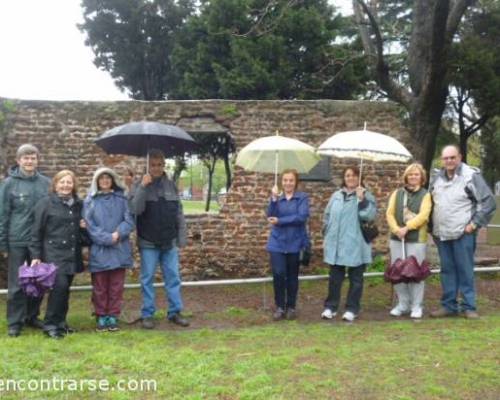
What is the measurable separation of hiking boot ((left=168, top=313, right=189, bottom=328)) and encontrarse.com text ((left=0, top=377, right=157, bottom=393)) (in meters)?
2.10

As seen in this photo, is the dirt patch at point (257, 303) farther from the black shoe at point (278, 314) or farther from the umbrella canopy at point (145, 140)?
the umbrella canopy at point (145, 140)

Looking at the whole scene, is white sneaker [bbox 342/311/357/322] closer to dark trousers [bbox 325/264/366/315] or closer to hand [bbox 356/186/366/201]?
dark trousers [bbox 325/264/366/315]

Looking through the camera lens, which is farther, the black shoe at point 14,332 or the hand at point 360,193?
the hand at point 360,193

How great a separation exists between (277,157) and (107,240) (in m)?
2.21

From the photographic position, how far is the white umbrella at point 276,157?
7.04 meters

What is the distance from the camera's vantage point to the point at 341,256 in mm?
6699

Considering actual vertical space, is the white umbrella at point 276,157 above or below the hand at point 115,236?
above

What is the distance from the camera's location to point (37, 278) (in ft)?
18.7

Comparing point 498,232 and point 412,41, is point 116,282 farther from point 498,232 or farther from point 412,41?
→ point 498,232

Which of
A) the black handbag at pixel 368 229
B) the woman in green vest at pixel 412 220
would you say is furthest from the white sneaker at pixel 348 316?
the black handbag at pixel 368 229

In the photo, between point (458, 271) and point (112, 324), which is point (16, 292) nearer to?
point (112, 324)

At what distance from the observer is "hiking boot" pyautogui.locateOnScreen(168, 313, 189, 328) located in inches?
260

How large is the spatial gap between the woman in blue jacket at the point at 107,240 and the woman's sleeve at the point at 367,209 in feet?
8.18

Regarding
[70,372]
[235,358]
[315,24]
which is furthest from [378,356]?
[315,24]
